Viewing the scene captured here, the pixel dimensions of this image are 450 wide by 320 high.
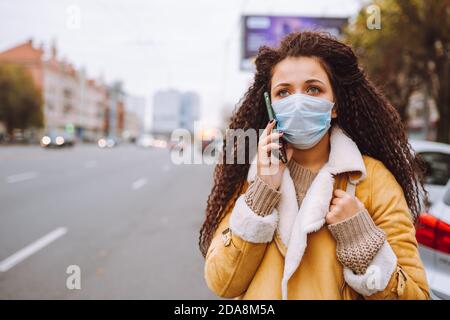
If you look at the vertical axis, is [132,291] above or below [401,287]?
below

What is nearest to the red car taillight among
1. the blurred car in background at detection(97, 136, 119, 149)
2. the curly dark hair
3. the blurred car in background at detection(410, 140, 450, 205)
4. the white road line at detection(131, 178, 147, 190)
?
the curly dark hair

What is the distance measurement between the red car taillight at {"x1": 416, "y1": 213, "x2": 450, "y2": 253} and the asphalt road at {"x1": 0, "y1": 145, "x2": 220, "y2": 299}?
6.92 feet

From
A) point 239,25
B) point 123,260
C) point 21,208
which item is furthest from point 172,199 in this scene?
point 239,25

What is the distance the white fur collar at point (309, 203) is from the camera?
1323 millimetres

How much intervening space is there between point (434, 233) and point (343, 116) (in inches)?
62.1

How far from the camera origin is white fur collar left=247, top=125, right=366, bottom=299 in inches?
52.1

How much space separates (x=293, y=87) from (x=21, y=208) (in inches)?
331

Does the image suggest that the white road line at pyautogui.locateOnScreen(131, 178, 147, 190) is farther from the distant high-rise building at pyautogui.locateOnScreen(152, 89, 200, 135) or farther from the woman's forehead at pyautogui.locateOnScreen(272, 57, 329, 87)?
the distant high-rise building at pyautogui.locateOnScreen(152, 89, 200, 135)

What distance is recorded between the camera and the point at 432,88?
14.0 m

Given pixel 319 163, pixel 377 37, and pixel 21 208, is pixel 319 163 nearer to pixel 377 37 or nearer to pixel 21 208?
pixel 21 208

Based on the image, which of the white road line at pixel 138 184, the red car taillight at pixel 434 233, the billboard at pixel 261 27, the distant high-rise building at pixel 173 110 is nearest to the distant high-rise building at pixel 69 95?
the distant high-rise building at pixel 173 110

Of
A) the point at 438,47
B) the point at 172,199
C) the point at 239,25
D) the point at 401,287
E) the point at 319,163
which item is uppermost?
the point at 239,25

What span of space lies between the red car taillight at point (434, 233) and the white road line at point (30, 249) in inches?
170

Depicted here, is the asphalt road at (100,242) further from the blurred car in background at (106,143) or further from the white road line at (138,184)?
the blurred car in background at (106,143)
